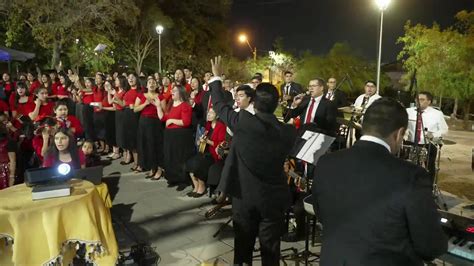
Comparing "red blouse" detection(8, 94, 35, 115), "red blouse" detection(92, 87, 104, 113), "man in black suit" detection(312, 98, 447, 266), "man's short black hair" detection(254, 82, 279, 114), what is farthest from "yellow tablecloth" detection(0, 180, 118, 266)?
"red blouse" detection(92, 87, 104, 113)

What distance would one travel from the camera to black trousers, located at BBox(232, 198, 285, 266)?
3.61 metres

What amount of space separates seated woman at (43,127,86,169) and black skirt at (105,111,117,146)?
465 cm

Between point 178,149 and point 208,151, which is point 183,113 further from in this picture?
point 208,151

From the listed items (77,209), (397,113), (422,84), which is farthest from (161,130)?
(422,84)

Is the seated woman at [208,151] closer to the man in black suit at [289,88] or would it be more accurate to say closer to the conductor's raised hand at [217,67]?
the conductor's raised hand at [217,67]

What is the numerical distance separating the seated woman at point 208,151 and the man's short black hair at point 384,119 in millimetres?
4232

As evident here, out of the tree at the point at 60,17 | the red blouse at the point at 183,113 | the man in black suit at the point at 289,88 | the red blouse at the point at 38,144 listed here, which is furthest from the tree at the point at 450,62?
the red blouse at the point at 38,144

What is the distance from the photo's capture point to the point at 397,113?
2.21 metres

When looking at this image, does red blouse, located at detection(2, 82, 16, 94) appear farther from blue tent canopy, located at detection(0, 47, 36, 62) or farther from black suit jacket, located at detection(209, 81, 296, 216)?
black suit jacket, located at detection(209, 81, 296, 216)

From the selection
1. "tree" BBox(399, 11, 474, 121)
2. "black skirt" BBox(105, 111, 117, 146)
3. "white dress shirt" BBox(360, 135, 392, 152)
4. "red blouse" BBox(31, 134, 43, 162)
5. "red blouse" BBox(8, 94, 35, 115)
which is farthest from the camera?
"tree" BBox(399, 11, 474, 121)

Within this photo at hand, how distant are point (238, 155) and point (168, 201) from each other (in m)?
3.36

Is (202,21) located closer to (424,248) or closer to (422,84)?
(422,84)

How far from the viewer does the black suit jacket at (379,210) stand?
2.01 meters

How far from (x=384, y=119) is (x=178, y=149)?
5.28 m
